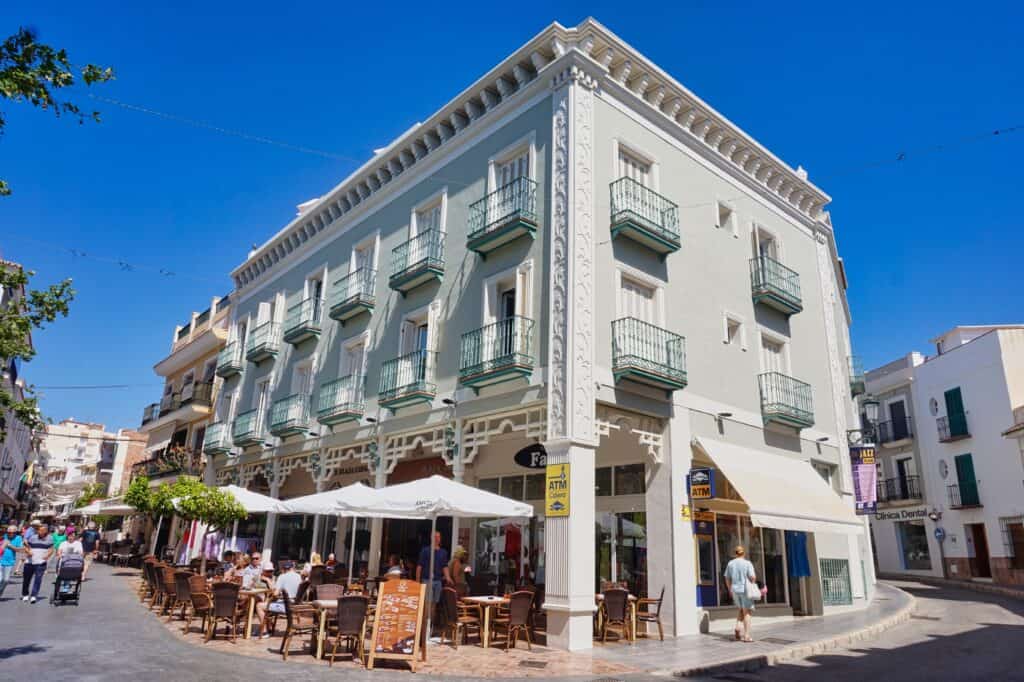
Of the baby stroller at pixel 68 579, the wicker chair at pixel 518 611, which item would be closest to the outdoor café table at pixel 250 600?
the wicker chair at pixel 518 611

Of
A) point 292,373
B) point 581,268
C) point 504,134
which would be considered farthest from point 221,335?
point 581,268

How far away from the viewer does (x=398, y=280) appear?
18594 millimetres

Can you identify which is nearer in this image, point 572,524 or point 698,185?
point 572,524

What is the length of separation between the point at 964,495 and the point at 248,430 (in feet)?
104

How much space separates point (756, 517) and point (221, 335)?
25.7 metres

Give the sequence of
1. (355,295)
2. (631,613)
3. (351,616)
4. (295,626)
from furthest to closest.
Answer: (355,295), (631,613), (295,626), (351,616)

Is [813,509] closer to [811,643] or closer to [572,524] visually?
[811,643]

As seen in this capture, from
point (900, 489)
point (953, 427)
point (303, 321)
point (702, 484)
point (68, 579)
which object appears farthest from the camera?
point (900, 489)

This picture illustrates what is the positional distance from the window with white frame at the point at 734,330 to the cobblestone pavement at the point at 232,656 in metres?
7.01

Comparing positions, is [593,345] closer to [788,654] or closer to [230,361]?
[788,654]

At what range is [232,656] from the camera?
9.91 metres

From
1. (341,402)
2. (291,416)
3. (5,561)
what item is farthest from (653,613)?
(5,561)

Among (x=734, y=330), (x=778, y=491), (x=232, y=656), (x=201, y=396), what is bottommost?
(x=232, y=656)

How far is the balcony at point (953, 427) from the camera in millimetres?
31594
